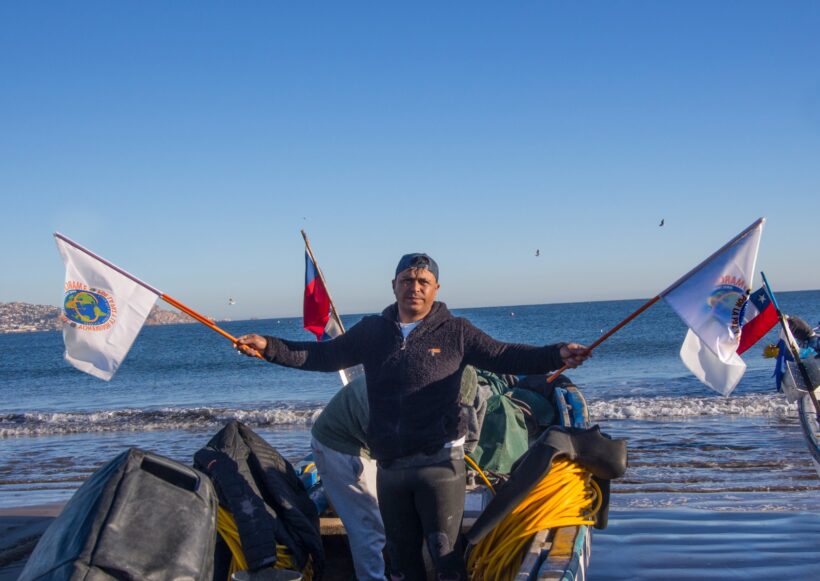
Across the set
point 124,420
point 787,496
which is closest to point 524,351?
point 787,496

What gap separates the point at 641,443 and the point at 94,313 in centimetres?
986

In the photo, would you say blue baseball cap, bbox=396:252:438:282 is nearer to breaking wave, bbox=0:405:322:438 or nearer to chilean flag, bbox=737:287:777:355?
chilean flag, bbox=737:287:777:355

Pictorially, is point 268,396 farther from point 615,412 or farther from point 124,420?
point 615,412

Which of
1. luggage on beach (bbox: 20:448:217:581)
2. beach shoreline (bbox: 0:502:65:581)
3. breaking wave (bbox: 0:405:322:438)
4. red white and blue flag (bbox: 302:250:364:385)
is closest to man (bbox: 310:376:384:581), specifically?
luggage on beach (bbox: 20:448:217:581)

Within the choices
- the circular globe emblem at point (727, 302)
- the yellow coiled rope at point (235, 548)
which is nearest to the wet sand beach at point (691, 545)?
the circular globe emblem at point (727, 302)

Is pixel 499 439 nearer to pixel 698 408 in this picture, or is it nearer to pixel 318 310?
pixel 318 310

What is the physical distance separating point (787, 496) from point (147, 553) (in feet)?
25.2

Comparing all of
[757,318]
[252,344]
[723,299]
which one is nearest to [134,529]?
[252,344]

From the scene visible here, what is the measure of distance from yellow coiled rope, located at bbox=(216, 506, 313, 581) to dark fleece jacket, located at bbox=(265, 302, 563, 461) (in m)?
0.75

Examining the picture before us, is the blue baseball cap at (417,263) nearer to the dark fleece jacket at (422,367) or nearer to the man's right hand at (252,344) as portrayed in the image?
the dark fleece jacket at (422,367)

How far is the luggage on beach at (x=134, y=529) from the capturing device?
108 inches

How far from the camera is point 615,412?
1694 cm

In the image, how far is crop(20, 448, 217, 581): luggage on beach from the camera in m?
2.74

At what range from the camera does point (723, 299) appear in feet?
15.8
